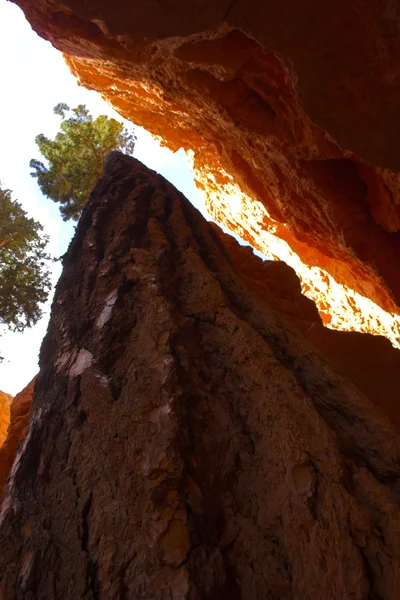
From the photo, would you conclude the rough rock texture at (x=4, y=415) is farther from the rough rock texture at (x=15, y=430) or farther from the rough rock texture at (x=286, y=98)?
the rough rock texture at (x=286, y=98)

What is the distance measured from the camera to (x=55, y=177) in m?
15.8

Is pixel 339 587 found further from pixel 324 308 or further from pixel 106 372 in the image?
pixel 324 308

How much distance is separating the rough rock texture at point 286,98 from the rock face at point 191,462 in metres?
4.10

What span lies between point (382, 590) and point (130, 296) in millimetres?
4662

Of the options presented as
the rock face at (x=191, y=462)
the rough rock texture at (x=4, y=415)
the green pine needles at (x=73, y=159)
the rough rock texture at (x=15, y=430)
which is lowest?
the rough rock texture at (x=4, y=415)

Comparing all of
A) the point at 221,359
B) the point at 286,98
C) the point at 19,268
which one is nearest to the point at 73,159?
the point at 19,268

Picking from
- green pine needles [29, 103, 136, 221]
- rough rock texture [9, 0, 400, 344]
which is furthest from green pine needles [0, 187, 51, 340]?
rough rock texture [9, 0, 400, 344]

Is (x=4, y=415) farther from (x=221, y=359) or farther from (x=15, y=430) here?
(x=221, y=359)

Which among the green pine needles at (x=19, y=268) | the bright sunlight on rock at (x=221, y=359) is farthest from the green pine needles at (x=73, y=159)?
the bright sunlight on rock at (x=221, y=359)

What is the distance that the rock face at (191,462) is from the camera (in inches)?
123

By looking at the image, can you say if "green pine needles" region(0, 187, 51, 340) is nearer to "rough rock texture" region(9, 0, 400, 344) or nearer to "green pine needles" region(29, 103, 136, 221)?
"green pine needles" region(29, 103, 136, 221)

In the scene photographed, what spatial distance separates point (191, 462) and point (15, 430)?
7.76 meters

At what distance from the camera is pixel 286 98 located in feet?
27.9

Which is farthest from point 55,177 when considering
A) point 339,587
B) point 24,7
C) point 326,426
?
point 339,587
